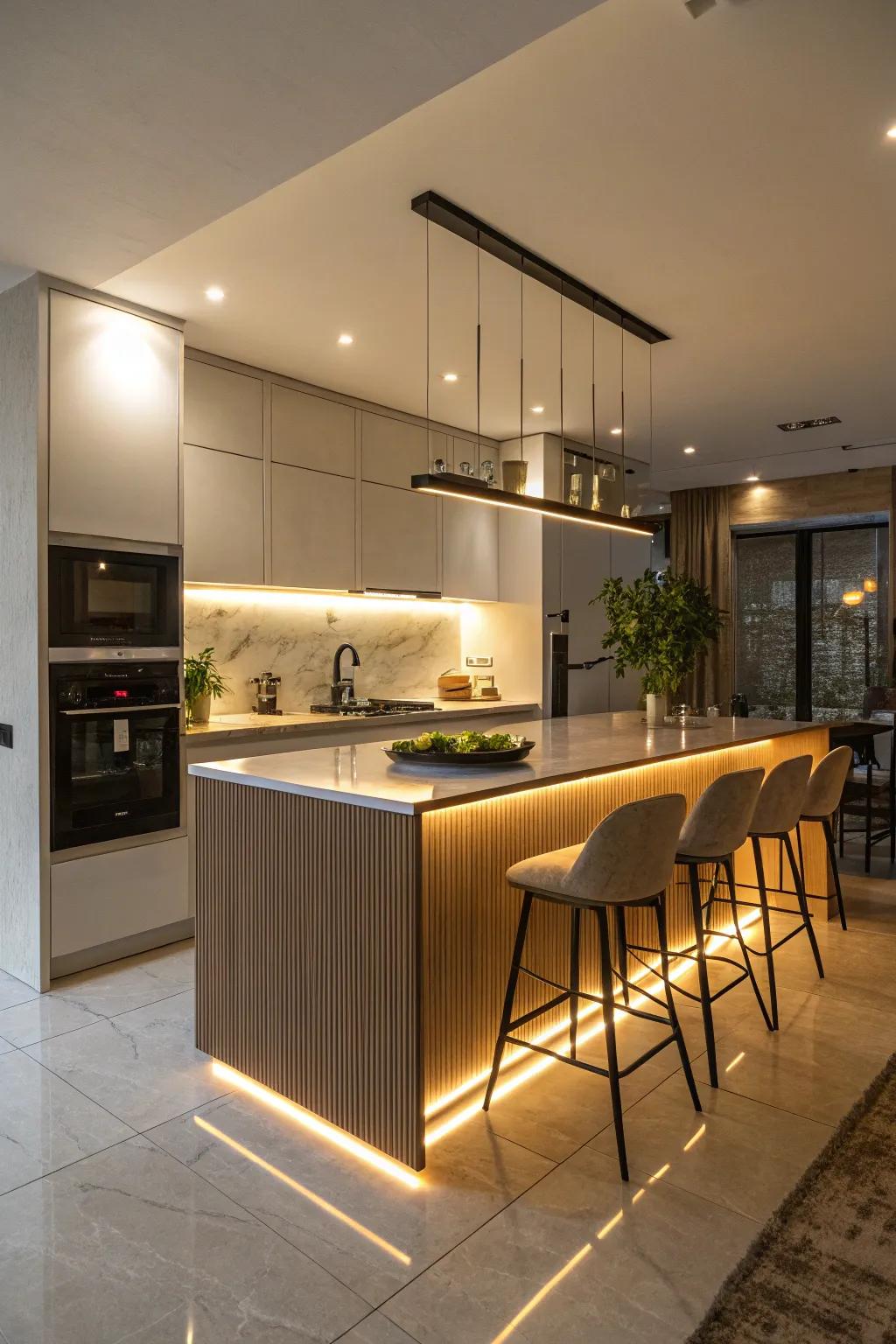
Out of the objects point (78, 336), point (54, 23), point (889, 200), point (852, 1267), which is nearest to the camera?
point (852, 1267)

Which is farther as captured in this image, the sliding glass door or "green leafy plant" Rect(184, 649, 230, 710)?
the sliding glass door

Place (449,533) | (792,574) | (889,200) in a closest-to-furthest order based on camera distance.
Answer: (889,200) < (449,533) < (792,574)

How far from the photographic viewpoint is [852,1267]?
1.80m

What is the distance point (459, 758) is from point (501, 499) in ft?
4.31

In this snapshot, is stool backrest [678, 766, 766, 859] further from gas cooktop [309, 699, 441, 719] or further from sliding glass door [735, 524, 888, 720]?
sliding glass door [735, 524, 888, 720]

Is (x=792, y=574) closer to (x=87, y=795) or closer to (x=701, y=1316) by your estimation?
(x=87, y=795)

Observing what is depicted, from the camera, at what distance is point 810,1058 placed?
2736 mm

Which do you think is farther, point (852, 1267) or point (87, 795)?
point (87, 795)

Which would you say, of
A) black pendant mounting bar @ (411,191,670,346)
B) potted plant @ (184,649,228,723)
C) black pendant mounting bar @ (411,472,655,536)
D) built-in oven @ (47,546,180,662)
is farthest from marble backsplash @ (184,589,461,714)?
black pendant mounting bar @ (411,191,670,346)

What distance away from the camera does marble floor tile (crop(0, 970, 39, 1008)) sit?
324 centimetres

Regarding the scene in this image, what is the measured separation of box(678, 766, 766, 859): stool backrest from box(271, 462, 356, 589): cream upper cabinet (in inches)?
109

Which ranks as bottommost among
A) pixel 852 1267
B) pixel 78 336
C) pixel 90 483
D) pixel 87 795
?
pixel 852 1267

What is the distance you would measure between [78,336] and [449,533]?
2.82 metres

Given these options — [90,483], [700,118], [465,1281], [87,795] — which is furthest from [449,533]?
[465,1281]
